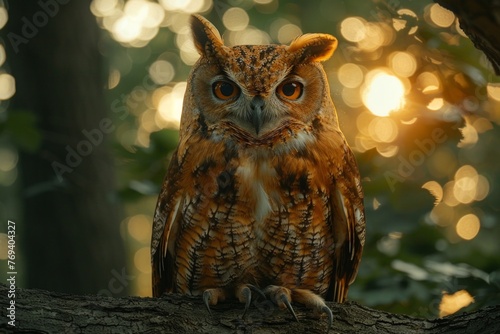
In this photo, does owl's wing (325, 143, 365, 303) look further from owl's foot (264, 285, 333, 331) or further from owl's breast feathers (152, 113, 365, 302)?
owl's foot (264, 285, 333, 331)

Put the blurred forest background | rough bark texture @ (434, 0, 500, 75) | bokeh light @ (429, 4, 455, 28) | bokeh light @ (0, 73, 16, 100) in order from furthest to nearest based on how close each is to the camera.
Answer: bokeh light @ (0, 73, 16, 100) < bokeh light @ (429, 4, 455, 28) < the blurred forest background < rough bark texture @ (434, 0, 500, 75)

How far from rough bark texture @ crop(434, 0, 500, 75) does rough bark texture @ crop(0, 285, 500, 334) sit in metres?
0.85

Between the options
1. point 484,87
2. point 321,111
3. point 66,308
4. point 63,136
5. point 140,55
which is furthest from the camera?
point 140,55

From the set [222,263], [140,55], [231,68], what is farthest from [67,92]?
[140,55]

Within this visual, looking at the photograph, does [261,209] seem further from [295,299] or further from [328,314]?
[328,314]

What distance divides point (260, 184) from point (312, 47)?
66cm

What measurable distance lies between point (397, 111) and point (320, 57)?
0.43 meters

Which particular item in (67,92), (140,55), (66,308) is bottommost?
(66,308)

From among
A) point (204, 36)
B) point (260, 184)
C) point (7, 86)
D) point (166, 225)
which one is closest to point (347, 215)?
point (260, 184)

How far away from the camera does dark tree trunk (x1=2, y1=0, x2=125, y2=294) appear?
3.39 m

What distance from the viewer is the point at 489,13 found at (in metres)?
1.23

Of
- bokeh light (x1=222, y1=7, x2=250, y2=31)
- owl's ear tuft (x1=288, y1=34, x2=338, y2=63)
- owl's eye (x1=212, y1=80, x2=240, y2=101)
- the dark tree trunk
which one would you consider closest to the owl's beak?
owl's eye (x1=212, y1=80, x2=240, y2=101)

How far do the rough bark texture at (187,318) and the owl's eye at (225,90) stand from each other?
838 mm

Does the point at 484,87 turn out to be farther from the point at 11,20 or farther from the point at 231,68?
the point at 11,20
